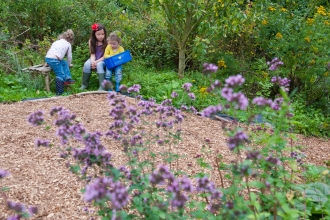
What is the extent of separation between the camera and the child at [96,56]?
6332 millimetres

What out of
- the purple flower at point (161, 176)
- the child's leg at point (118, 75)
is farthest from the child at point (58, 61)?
the purple flower at point (161, 176)

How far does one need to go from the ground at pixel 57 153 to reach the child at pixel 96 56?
68 centimetres

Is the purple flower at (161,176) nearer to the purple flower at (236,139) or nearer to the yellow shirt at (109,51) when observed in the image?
the purple flower at (236,139)

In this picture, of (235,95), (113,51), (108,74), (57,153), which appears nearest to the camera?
(235,95)

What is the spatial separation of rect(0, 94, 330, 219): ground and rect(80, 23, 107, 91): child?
677mm

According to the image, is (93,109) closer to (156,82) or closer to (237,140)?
(156,82)

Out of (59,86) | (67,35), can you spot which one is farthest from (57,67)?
(67,35)

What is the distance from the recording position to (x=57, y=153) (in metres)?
3.63

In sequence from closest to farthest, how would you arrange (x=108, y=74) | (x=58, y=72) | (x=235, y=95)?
(x=235, y=95) → (x=58, y=72) → (x=108, y=74)

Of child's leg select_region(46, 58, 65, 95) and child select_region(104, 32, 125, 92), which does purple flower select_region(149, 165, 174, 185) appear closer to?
child select_region(104, 32, 125, 92)

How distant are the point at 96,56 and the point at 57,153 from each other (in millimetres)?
3355

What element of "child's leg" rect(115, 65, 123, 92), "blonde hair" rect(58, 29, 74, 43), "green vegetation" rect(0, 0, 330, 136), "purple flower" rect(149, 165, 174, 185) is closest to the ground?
"child's leg" rect(115, 65, 123, 92)

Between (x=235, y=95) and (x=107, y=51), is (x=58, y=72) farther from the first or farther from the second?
(x=235, y=95)

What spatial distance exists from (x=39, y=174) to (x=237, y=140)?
2.42m
